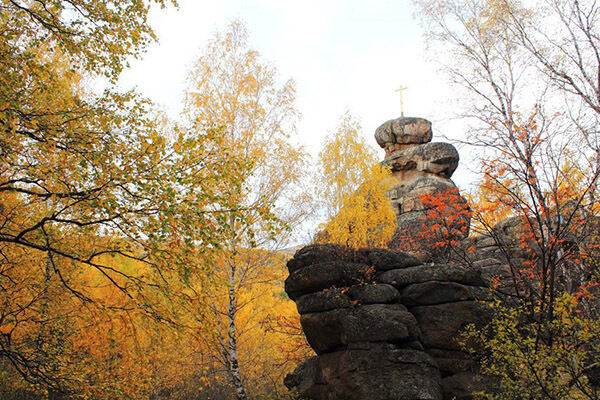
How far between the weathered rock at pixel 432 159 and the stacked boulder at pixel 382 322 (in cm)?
1033

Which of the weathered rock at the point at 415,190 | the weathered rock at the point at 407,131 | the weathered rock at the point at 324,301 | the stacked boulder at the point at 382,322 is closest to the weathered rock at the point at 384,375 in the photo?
the stacked boulder at the point at 382,322

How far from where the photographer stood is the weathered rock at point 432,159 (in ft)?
61.8

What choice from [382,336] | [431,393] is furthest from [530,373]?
[382,336]

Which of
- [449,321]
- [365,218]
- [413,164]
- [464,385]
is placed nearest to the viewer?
[464,385]

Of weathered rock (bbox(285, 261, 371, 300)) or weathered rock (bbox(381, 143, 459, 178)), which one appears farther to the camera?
weathered rock (bbox(381, 143, 459, 178))

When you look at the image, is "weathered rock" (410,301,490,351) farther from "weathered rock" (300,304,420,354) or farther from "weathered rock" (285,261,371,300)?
"weathered rock" (285,261,371,300)

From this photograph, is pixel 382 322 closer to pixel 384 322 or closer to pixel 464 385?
pixel 384 322

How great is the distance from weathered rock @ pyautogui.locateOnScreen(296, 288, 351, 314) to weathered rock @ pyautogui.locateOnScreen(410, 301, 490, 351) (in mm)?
1776

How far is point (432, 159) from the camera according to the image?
61.9 ft

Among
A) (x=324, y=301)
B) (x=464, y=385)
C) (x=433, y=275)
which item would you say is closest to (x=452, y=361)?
(x=464, y=385)

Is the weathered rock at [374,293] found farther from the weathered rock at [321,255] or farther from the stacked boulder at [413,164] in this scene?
the stacked boulder at [413,164]

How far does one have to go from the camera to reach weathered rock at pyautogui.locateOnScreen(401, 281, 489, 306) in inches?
338

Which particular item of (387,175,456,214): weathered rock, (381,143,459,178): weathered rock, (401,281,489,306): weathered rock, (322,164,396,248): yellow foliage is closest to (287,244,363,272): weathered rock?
(401,281,489,306): weathered rock

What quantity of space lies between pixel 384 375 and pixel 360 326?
3.27 feet
